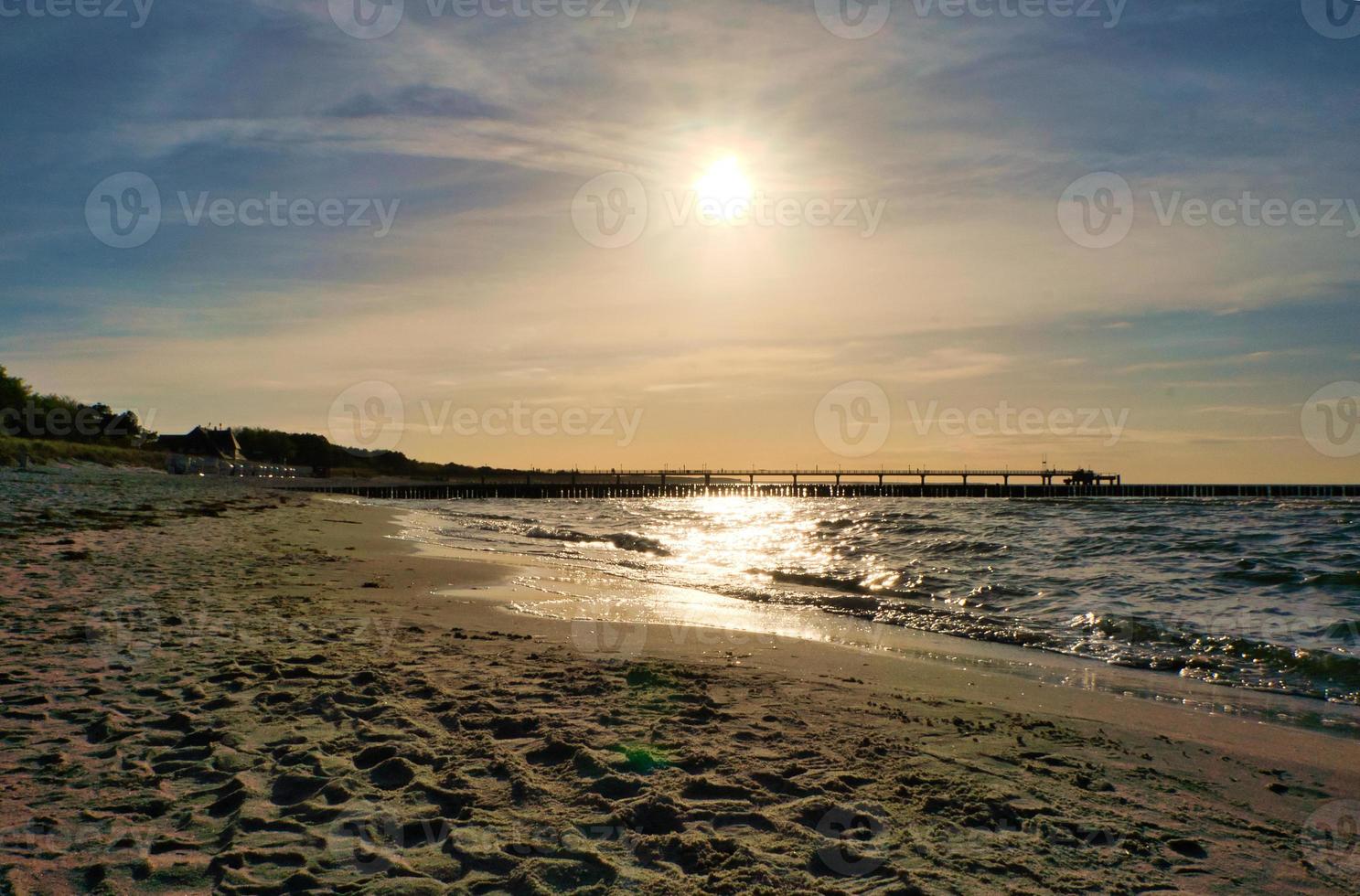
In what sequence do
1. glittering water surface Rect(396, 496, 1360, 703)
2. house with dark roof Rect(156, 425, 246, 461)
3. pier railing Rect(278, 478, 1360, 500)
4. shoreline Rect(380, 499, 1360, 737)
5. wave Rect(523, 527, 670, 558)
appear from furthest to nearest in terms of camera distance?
pier railing Rect(278, 478, 1360, 500) → house with dark roof Rect(156, 425, 246, 461) → wave Rect(523, 527, 670, 558) → glittering water surface Rect(396, 496, 1360, 703) → shoreline Rect(380, 499, 1360, 737)

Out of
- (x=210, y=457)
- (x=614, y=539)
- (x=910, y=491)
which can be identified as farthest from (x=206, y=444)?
(x=910, y=491)

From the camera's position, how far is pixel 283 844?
11.4 feet

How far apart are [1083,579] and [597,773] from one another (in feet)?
42.3

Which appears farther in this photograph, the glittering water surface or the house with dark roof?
the house with dark roof

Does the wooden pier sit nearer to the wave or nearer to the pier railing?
the pier railing

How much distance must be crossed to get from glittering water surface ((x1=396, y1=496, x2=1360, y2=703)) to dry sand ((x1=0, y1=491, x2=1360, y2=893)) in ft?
9.31

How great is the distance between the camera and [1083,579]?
573 inches

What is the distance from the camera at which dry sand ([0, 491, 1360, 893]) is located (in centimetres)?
341

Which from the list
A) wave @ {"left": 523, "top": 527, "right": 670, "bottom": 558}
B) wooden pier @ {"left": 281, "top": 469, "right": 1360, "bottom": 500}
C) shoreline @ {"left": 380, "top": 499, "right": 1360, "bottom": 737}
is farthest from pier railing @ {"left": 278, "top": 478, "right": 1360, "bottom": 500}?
shoreline @ {"left": 380, "top": 499, "right": 1360, "bottom": 737}

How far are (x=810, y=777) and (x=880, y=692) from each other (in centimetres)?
240

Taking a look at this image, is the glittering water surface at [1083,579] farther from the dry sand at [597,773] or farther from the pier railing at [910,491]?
the pier railing at [910,491]

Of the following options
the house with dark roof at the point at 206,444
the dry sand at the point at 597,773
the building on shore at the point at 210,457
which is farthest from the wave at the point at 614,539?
the house with dark roof at the point at 206,444

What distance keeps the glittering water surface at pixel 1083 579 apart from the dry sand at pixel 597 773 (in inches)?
112

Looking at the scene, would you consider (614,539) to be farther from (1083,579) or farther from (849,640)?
(849,640)
